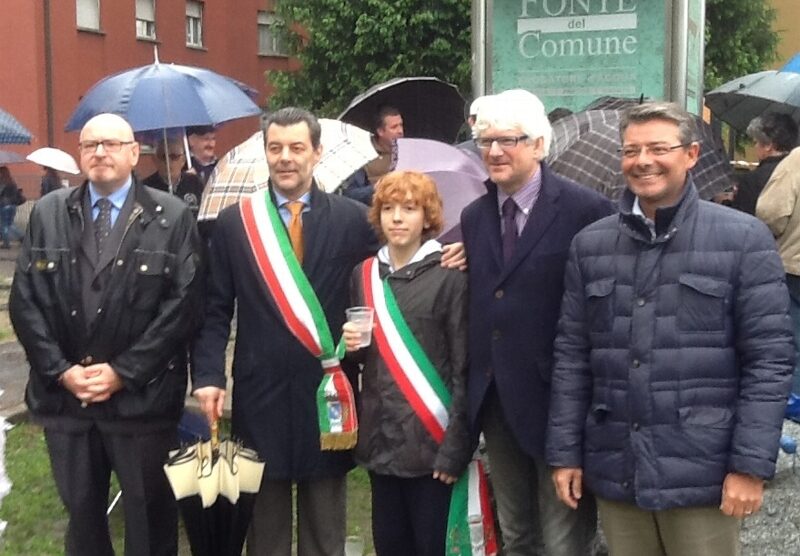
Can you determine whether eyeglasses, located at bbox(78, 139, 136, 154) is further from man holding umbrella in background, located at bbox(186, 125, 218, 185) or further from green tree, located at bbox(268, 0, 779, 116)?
green tree, located at bbox(268, 0, 779, 116)

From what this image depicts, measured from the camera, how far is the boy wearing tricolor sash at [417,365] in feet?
12.2

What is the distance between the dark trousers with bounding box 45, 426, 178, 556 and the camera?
159 inches

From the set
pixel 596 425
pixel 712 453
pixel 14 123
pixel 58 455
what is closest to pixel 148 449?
pixel 58 455

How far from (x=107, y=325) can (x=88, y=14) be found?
25249 millimetres

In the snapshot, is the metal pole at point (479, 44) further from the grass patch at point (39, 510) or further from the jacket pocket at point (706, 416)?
the jacket pocket at point (706, 416)

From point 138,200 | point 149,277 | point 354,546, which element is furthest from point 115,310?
point 354,546

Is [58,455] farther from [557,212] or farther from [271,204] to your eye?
[557,212]

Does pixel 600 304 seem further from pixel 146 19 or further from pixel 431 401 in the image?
pixel 146 19

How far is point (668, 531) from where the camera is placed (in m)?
3.15

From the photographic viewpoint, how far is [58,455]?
4059 millimetres

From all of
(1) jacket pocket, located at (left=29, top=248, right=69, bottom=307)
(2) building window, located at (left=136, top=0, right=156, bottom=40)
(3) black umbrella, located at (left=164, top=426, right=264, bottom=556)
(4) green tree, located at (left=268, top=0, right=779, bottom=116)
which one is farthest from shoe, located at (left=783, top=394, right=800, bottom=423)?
(2) building window, located at (left=136, top=0, right=156, bottom=40)

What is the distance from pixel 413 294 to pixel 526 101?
770 millimetres

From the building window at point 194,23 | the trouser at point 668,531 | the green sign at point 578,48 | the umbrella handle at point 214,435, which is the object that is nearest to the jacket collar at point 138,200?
the umbrella handle at point 214,435

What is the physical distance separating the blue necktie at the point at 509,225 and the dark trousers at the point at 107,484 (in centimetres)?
154
